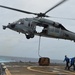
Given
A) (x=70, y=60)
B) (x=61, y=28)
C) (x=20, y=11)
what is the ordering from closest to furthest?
(x=20, y=11)
(x=70, y=60)
(x=61, y=28)

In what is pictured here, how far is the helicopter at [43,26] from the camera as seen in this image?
108ft

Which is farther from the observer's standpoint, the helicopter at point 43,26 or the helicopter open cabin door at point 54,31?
the helicopter open cabin door at point 54,31

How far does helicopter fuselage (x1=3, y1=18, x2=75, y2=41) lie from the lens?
33031 mm

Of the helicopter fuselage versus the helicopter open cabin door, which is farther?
the helicopter open cabin door

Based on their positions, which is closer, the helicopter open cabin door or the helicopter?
the helicopter

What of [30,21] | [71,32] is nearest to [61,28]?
[71,32]

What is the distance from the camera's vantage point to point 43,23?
34.2 m

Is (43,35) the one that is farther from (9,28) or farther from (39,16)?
(9,28)

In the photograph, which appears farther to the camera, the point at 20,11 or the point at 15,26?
the point at 15,26

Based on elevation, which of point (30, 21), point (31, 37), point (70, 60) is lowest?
point (70, 60)

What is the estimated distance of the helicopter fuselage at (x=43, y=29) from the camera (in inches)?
1300

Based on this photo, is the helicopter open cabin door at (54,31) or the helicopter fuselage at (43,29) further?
the helicopter open cabin door at (54,31)

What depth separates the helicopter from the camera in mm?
33031

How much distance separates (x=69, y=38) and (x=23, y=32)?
23.3 feet
